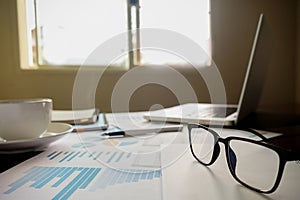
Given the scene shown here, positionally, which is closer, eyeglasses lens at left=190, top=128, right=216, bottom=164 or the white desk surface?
the white desk surface

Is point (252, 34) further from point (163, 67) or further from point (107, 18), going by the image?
point (107, 18)

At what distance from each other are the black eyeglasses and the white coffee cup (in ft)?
0.82

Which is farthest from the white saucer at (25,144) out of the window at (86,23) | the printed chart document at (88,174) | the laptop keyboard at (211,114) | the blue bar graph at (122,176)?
the window at (86,23)

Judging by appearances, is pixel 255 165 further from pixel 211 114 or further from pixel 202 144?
pixel 211 114

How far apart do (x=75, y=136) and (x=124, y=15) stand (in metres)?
1.36

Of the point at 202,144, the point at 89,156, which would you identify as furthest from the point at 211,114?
the point at 89,156

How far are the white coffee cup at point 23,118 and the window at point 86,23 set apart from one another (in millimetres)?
1231

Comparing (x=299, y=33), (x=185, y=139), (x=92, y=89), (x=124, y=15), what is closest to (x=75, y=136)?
(x=185, y=139)

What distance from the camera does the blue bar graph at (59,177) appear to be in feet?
0.84

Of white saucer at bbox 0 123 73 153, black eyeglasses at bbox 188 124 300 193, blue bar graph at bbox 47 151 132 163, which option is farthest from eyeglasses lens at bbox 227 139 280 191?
white saucer at bbox 0 123 73 153

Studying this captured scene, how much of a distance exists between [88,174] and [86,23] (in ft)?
5.12

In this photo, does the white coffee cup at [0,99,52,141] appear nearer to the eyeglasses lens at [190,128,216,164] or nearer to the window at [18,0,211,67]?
the eyeglasses lens at [190,128,216,164]

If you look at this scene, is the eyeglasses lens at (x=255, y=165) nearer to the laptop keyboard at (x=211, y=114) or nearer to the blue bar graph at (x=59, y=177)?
the blue bar graph at (x=59, y=177)

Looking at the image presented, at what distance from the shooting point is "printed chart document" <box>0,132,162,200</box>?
0.82 ft
